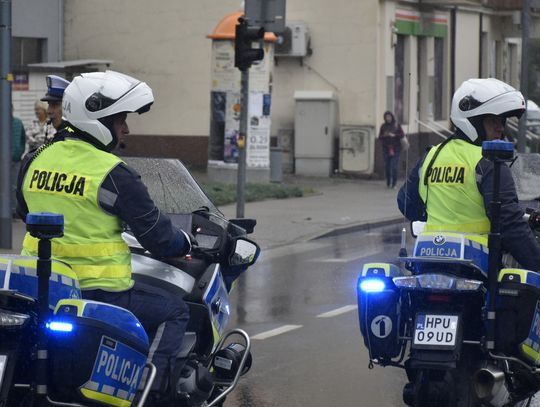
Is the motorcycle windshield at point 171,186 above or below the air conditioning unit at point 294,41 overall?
below

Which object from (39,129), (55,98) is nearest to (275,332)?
(55,98)

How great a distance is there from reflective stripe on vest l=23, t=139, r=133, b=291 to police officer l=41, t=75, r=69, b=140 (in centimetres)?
293

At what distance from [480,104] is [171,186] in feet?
5.03

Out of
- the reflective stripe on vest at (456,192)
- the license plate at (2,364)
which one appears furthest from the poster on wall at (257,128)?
the license plate at (2,364)

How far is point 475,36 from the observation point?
1489 inches

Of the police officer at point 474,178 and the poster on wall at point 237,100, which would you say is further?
the poster on wall at point 237,100

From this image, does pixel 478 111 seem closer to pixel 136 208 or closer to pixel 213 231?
pixel 213 231

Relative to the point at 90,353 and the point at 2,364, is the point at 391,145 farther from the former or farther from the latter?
the point at 2,364

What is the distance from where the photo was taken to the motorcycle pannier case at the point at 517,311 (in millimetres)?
6090

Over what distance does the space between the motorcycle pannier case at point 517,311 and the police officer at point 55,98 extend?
347 centimetres

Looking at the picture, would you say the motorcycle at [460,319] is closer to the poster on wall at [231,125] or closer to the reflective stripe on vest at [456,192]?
the reflective stripe on vest at [456,192]

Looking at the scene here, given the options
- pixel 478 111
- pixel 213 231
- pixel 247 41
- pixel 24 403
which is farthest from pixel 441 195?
pixel 247 41

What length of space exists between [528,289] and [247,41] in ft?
36.0

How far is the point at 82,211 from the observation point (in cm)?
543
